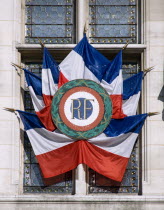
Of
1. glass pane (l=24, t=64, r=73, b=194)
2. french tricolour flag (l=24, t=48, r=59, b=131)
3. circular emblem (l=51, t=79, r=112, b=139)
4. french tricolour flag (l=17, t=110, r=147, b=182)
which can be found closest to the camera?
french tricolour flag (l=17, t=110, r=147, b=182)

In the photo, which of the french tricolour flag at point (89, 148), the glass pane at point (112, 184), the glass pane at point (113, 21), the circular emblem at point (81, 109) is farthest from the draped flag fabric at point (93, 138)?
the glass pane at point (113, 21)

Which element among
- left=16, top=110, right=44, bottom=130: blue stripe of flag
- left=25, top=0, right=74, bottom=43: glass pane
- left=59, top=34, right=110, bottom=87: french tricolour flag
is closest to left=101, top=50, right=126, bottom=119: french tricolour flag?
left=59, top=34, right=110, bottom=87: french tricolour flag

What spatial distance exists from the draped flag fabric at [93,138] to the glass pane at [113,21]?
2.35ft

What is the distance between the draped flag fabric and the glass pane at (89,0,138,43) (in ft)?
2.35

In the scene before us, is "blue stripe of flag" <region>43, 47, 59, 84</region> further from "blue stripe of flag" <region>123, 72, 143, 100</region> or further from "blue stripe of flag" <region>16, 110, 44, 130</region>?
"blue stripe of flag" <region>123, 72, 143, 100</region>

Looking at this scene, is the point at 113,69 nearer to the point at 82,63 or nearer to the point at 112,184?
the point at 82,63

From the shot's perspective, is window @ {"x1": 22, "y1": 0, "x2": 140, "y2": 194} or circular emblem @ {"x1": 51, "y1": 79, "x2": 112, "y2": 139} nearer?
circular emblem @ {"x1": 51, "y1": 79, "x2": 112, "y2": 139}

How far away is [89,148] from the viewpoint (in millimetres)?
21234

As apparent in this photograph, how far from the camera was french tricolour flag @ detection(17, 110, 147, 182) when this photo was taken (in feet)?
69.5

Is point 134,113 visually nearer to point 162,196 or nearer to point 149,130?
point 149,130

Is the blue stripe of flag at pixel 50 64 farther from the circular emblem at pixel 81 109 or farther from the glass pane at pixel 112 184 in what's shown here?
the glass pane at pixel 112 184

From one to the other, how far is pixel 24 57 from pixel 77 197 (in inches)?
151

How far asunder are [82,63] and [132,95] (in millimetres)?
1419

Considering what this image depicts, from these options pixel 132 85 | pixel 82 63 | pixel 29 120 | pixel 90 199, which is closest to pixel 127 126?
pixel 132 85
